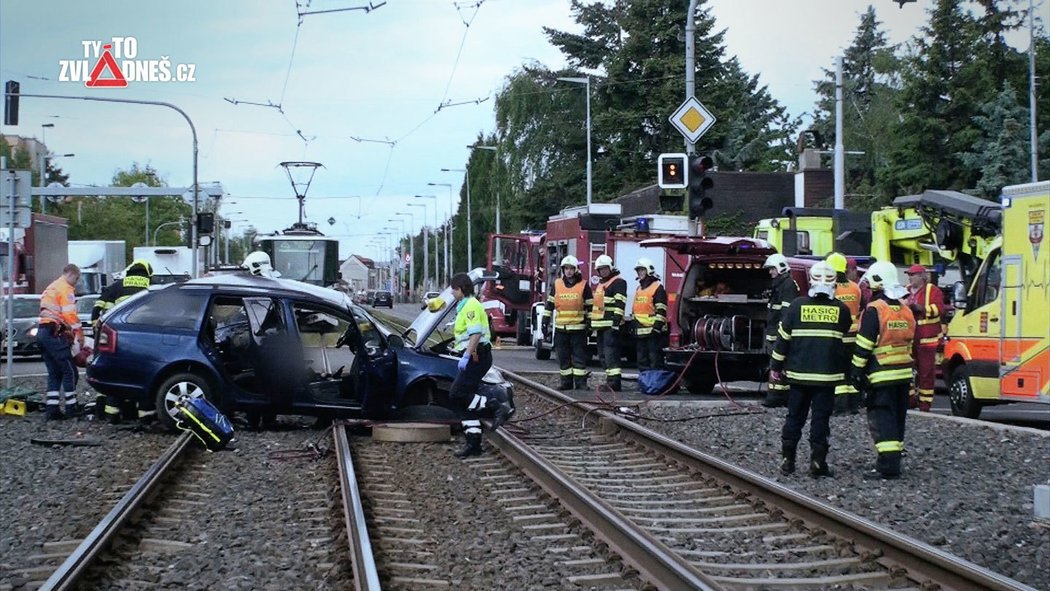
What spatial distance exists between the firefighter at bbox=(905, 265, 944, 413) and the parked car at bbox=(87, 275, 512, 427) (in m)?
5.51

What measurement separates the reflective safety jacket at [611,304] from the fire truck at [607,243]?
10.1 feet

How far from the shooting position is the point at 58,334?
50.6ft

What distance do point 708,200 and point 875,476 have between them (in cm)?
897

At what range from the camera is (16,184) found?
58.2 ft

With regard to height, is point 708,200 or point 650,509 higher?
point 708,200

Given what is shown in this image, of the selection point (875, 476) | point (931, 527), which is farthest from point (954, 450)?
point (931, 527)

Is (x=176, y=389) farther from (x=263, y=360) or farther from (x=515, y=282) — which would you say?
(x=515, y=282)

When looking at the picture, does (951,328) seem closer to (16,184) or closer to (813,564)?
(813,564)

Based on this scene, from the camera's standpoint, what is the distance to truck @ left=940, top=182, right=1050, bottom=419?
14.9 metres

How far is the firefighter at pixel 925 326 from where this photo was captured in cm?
1630

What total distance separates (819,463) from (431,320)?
16.3 ft

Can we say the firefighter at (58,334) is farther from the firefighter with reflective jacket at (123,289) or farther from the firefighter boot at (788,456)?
the firefighter boot at (788,456)

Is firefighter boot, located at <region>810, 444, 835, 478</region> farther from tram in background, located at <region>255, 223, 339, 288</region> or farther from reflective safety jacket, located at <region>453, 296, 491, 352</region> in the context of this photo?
tram in background, located at <region>255, 223, 339, 288</region>

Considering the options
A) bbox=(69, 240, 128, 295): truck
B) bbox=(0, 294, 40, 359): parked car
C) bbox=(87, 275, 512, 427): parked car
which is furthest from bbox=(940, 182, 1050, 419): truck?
bbox=(69, 240, 128, 295): truck
